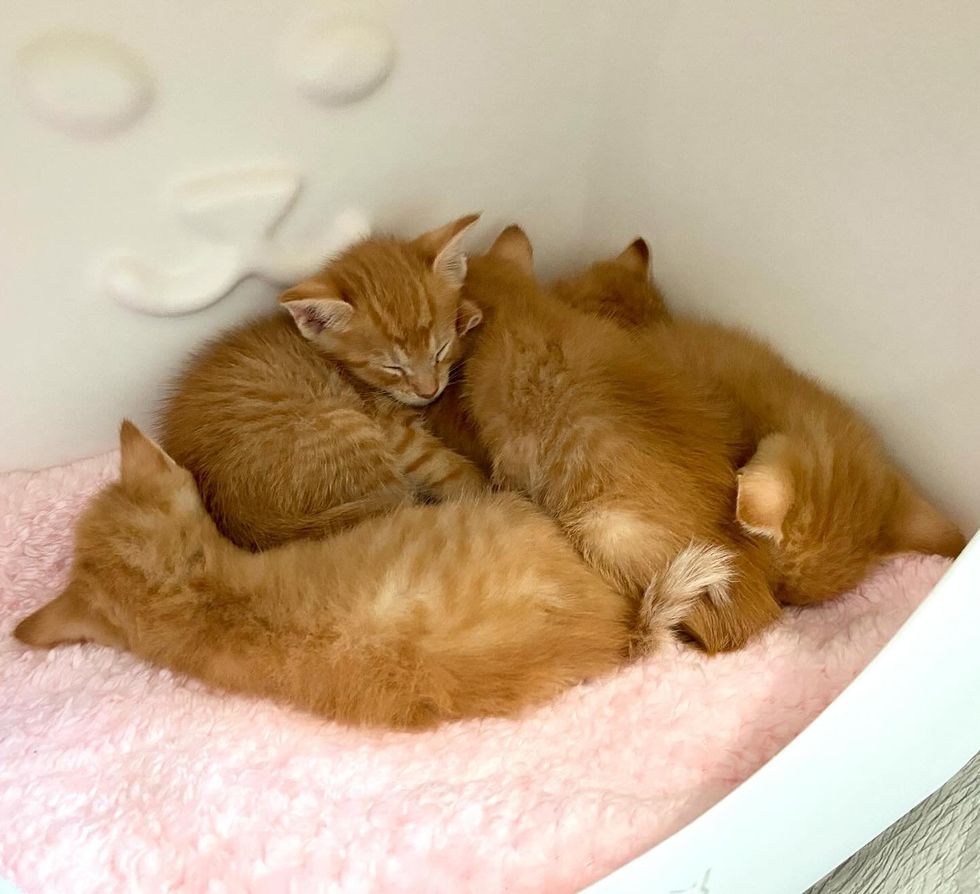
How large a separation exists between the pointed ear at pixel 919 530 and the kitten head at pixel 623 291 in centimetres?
51

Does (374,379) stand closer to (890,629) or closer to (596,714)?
(596,714)

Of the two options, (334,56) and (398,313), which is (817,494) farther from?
(334,56)

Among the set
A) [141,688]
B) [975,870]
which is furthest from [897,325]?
[141,688]

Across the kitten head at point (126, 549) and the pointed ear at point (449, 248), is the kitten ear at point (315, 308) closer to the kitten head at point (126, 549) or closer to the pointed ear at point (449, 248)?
the pointed ear at point (449, 248)

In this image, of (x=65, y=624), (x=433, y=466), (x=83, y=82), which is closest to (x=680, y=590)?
(x=433, y=466)

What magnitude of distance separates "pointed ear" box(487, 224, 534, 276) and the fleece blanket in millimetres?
719

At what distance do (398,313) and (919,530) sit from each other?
0.80 metres

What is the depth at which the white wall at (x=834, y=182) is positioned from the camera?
111cm

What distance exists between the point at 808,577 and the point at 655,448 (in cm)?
26

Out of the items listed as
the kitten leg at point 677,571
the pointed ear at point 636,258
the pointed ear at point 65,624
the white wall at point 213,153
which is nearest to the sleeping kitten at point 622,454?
the kitten leg at point 677,571

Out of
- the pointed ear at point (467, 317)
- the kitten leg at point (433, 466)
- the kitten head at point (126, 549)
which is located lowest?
the kitten head at point (126, 549)

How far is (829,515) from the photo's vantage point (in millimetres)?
1168

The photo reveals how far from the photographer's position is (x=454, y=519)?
4.00ft

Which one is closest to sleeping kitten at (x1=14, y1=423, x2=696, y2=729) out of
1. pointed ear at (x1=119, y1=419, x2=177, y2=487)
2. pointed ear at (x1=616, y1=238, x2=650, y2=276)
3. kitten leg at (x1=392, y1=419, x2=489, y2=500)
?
pointed ear at (x1=119, y1=419, x2=177, y2=487)
